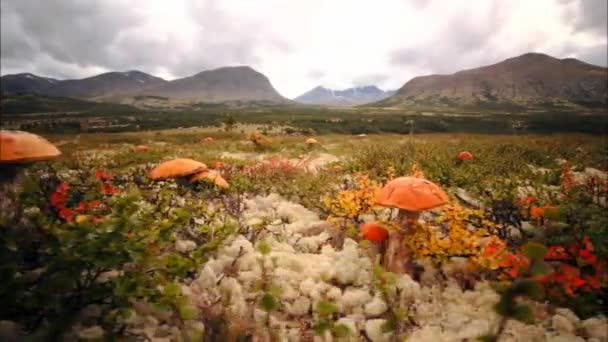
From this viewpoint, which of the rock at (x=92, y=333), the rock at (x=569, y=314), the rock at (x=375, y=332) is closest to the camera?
the rock at (x=92, y=333)

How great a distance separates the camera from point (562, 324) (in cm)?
321

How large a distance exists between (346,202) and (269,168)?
4.23 m

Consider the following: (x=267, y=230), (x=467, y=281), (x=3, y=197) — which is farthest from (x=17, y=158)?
(x=467, y=281)

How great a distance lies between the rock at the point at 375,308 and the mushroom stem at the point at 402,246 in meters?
0.62

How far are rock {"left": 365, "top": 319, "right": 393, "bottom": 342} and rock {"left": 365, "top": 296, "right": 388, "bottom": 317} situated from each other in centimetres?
22

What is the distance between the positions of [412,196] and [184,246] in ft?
9.33

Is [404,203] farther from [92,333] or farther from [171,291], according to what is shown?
[92,333]

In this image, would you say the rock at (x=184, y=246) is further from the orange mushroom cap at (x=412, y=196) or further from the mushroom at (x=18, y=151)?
the orange mushroom cap at (x=412, y=196)

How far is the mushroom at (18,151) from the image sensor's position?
299cm

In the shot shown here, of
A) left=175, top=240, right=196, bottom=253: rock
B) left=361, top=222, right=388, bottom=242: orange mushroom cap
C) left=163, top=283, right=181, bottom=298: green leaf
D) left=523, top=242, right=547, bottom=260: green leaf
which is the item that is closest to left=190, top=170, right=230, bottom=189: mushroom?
left=175, top=240, right=196, bottom=253: rock

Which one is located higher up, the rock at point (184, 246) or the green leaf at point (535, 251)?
the green leaf at point (535, 251)

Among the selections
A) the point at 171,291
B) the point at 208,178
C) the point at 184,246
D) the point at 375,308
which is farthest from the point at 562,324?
the point at 208,178

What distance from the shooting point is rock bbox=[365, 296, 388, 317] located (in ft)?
11.5

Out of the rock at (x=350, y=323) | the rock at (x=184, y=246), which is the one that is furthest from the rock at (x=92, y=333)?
the rock at (x=350, y=323)
